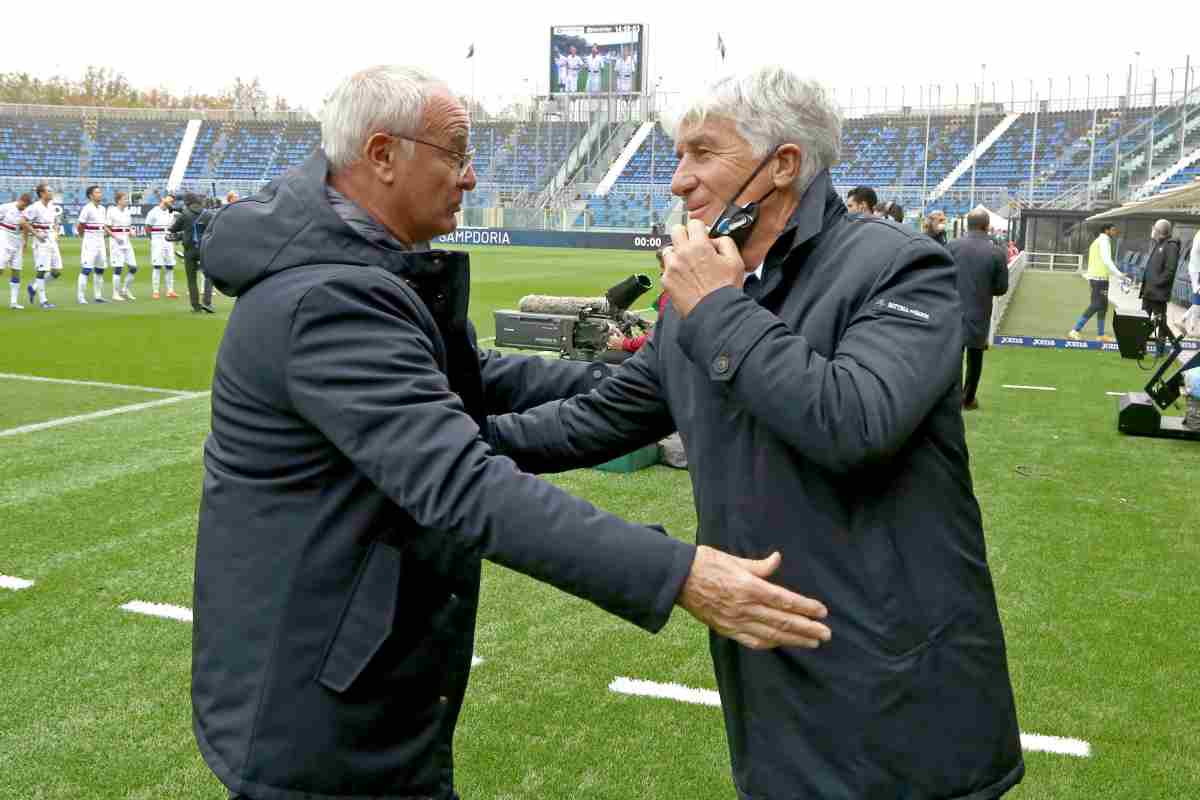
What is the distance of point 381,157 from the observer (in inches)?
80.3

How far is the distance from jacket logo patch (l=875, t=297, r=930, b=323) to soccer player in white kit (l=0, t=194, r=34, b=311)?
66.2 ft

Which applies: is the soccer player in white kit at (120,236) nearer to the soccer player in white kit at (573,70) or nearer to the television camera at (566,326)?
the television camera at (566,326)

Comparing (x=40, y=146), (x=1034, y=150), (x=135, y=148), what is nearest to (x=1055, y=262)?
(x=1034, y=150)

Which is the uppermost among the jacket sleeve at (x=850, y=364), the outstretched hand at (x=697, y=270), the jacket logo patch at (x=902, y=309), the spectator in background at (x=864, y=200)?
the spectator in background at (x=864, y=200)

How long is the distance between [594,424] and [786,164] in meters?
0.80

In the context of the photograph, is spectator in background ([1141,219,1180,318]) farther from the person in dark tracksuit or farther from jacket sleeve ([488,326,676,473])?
jacket sleeve ([488,326,676,473])

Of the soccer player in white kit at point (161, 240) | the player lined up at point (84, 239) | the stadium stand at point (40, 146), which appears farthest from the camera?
the stadium stand at point (40, 146)

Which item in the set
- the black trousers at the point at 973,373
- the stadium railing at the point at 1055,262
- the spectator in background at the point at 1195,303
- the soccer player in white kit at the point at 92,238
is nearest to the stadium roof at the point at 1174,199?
the spectator in background at the point at 1195,303

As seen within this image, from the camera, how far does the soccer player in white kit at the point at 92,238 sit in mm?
20375

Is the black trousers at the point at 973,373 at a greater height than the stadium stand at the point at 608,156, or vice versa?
the stadium stand at the point at 608,156

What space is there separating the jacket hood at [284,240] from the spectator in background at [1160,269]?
17.0 m

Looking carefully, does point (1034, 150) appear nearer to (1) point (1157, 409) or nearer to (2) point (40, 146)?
(1) point (1157, 409)

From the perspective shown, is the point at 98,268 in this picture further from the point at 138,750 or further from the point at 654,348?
the point at 654,348

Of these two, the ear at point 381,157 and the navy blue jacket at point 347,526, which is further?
the ear at point 381,157
